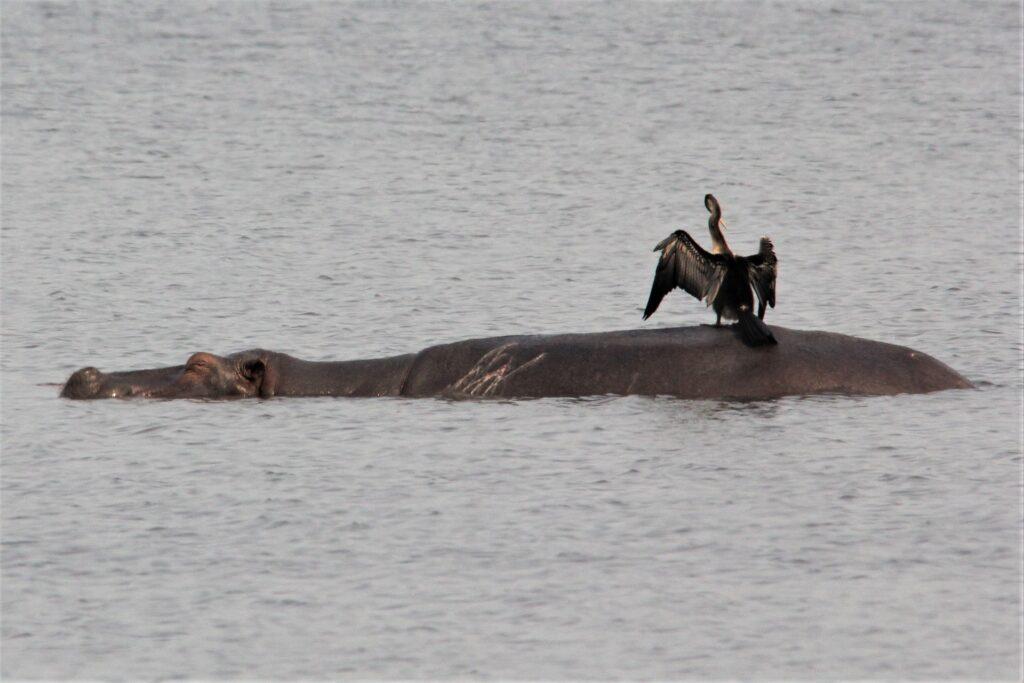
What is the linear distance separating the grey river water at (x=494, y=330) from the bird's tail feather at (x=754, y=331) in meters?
0.53

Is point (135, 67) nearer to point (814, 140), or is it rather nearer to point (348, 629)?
point (814, 140)

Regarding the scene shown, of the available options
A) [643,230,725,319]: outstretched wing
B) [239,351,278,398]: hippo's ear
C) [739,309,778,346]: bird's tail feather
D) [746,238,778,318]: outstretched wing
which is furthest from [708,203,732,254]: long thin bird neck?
[239,351,278,398]: hippo's ear

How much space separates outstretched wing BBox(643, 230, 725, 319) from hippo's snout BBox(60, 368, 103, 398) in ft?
14.1

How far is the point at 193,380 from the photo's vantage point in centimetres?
1614

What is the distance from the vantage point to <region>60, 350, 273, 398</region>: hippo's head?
52.4ft

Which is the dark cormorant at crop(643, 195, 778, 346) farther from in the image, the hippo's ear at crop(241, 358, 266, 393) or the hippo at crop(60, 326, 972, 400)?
the hippo's ear at crop(241, 358, 266, 393)

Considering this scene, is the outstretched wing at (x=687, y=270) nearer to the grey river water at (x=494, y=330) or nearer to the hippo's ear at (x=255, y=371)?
the grey river water at (x=494, y=330)

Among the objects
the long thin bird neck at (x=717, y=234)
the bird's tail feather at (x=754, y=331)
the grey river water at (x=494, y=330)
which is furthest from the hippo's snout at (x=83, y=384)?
the bird's tail feather at (x=754, y=331)

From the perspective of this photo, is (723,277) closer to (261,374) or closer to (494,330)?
(494,330)

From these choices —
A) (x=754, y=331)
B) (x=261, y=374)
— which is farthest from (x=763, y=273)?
(x=261, y=374)

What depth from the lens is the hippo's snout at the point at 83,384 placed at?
1588 centimetres

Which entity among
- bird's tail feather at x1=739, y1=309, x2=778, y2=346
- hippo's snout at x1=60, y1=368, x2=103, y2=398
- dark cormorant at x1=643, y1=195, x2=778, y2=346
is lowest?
hippo's snout at x1=60, y1=368, x2=103, y2=398

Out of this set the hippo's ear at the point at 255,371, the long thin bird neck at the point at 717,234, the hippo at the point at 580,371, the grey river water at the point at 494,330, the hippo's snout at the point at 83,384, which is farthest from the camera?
the hippo's ear at the point at 255,371

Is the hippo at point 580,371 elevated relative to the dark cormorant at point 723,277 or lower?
lower
